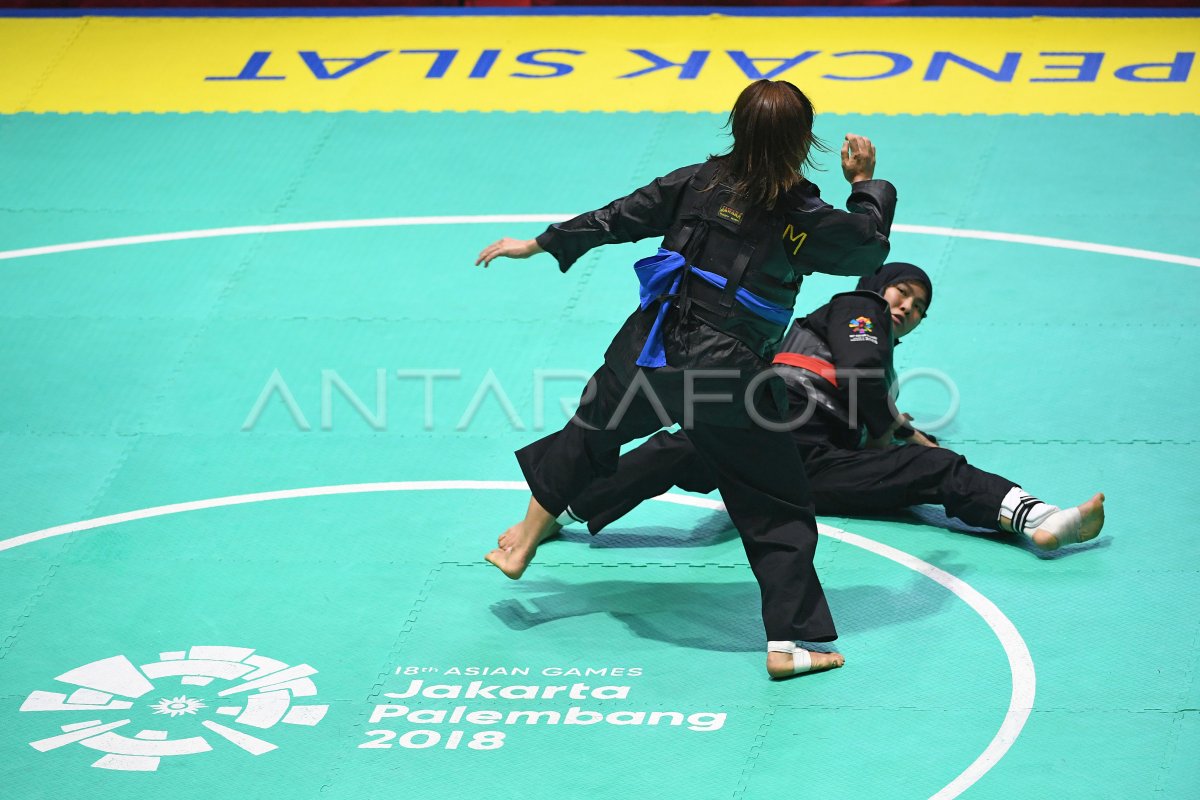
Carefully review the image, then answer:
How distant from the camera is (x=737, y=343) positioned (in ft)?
20.8

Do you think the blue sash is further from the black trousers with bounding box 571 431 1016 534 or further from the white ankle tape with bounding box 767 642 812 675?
the white ankle tape with bounding box 767 642 812 675

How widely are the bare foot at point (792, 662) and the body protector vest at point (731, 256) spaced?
3.85 feet

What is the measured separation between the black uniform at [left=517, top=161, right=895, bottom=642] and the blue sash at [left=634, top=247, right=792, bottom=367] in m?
0.03

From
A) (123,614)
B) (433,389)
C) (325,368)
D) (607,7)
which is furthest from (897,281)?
(607,7)

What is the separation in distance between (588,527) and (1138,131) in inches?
234

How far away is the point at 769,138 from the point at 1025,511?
2205mm

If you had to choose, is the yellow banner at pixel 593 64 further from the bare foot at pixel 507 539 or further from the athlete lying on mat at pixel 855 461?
the bare foot at pixel 507 539

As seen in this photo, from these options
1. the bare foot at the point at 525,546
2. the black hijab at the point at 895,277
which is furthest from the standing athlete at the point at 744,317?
the black hijab at the point at 895,277

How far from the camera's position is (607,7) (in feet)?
45.8

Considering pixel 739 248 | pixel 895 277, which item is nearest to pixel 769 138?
pixel 739 248

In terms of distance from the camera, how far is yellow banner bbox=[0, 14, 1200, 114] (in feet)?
40.2

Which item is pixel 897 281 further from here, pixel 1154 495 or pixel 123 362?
pixel 123 362

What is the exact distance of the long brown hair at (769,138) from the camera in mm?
6012

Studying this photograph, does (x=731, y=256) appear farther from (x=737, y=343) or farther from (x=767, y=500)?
(x=767, y=500)
